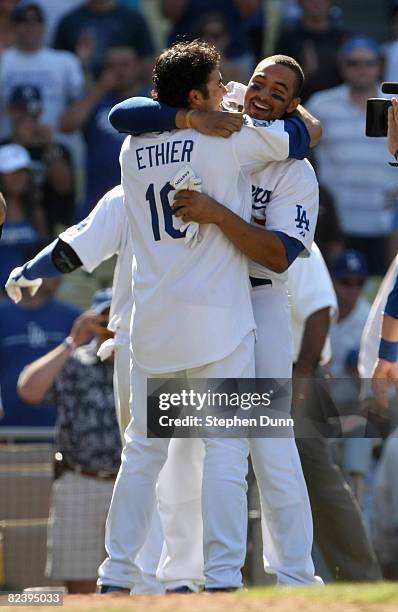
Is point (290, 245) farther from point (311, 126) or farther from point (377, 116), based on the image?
point (377, 116)

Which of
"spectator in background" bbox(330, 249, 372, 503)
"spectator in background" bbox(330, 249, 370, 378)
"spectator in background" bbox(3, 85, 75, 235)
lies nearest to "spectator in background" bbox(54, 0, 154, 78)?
"spectator in background" bbox(3, 85, 75, 235)

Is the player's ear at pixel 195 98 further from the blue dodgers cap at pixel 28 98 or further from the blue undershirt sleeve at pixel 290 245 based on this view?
the blue dodgers cap at pixel 28 98

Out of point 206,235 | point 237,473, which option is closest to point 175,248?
point 206,235

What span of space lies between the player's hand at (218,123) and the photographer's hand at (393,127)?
840 mm

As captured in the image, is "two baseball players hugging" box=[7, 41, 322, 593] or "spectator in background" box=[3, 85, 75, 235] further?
"spectator in background" box=[3, 85, 75, 235]

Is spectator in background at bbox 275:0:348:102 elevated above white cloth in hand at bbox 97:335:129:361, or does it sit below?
above

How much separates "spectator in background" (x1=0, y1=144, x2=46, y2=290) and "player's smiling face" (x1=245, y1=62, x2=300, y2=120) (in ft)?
19.2

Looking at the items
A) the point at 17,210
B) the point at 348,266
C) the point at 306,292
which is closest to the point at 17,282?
the point at 306,292

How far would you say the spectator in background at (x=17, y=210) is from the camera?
1144 centimetres

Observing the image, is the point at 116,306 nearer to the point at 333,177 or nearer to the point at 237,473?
the point at 237,473

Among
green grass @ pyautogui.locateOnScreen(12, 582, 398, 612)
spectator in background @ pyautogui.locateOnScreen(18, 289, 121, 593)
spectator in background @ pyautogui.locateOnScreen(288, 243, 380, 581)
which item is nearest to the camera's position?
green grass @ pyautogui.locateOnScreen(12, 582, 398, 612)

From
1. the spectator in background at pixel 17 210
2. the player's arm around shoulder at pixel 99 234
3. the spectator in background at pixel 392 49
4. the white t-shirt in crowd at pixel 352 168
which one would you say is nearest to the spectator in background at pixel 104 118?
the spectator in background at pixel 17 210

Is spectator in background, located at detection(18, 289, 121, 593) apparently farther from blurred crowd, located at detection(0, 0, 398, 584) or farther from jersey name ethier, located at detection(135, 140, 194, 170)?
blurred crowd, located at detection(0, 0, 398, 584)

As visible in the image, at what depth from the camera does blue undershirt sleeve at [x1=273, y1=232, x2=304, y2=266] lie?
5441 mm
